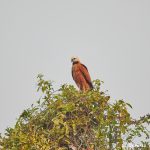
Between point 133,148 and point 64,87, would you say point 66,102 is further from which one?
point 133,148

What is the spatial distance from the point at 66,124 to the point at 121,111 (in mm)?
Answer: 1031

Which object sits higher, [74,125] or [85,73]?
[85,73]

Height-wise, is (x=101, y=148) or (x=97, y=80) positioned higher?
(x=97, y=80)

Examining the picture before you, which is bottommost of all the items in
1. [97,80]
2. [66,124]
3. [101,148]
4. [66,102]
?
[101,148]

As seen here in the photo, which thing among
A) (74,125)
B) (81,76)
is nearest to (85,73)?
(81,76)

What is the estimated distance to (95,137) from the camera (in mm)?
7883

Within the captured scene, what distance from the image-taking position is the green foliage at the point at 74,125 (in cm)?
779

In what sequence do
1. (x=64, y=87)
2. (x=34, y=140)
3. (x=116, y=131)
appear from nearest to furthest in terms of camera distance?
(x=34, y=140), (x=116, y=131), (x=64, y=87)

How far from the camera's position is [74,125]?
788 cm

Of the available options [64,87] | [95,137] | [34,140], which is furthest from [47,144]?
[64,87]

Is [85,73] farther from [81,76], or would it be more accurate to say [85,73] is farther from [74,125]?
[74,125]

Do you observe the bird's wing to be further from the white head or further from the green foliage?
the green foliage

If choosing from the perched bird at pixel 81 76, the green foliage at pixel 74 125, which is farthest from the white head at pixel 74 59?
the green foliage at pixel 74 125

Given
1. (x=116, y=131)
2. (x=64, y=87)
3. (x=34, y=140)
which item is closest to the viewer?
(x=34, y=140)
